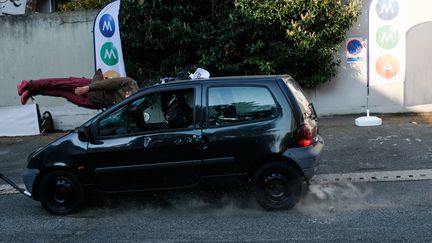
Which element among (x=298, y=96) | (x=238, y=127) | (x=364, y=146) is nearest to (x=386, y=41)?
(x=364, y=146)

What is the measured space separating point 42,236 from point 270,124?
280 cm

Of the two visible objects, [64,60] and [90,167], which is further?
[64,60]

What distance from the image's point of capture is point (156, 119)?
20.9ft

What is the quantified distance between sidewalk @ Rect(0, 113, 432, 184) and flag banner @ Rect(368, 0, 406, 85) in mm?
1106

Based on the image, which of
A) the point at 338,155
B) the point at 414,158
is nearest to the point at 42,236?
the point at 338,155

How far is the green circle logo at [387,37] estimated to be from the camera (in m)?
10.9

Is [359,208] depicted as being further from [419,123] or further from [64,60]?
[64,60]

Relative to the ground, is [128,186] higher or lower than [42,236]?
higher

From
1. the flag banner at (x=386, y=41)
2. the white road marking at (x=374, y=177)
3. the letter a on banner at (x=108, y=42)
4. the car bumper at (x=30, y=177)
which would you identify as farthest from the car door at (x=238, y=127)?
the flag banner at (x=386, y=41)

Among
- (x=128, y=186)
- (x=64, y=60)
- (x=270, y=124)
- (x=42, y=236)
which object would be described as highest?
(x=64, y=60)

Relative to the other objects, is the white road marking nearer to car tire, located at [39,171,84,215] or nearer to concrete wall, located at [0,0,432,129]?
car tire, located at [39,171,84,215]

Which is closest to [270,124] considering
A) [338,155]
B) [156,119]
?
[156,119]

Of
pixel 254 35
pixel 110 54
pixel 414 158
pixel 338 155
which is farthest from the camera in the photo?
pixel 254 35

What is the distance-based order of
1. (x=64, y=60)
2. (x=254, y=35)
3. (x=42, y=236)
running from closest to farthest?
(x=42, y=236) → (x=254, y=35) → (x=64, y=60)
